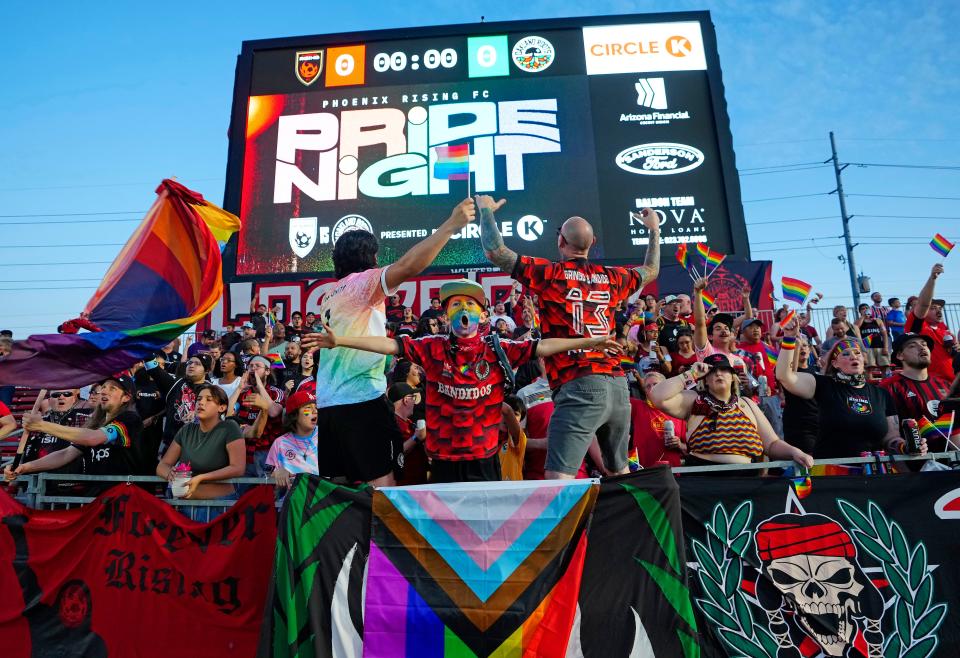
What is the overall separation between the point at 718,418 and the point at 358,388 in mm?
2573

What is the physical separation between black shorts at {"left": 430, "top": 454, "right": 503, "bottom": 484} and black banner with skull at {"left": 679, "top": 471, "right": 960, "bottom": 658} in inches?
45.5

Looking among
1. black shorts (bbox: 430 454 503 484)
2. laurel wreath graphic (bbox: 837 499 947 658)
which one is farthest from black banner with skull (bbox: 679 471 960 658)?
black shorts (bbox: 430 454 503 484)

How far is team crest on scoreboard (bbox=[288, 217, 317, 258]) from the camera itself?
49.8 feet

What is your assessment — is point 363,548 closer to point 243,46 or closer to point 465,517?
point 465,517

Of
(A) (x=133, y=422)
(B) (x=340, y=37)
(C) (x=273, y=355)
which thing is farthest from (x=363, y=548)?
(B) (x=340, y=37)

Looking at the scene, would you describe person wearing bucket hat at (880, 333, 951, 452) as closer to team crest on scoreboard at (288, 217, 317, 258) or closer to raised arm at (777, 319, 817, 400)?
raised arm at (777, 319, 817, 400)

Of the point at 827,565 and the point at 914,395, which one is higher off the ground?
the point at 914,395

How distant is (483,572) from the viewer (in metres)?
3.46

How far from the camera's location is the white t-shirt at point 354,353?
12.0ft

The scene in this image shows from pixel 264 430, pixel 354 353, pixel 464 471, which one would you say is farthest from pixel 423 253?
pixel 264 430

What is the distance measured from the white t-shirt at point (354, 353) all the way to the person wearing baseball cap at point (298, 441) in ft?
5.40

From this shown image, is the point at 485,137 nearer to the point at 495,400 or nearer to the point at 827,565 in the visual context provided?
the point at 495,400

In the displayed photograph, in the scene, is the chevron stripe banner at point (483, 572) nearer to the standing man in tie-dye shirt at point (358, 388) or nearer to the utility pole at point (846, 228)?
the standing man in tie-dye shirt at point (358, 388)

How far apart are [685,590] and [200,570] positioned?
120 inches
